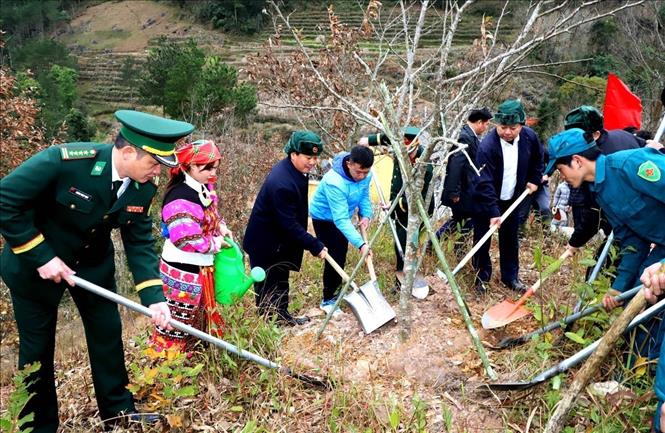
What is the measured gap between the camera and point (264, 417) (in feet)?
9.14

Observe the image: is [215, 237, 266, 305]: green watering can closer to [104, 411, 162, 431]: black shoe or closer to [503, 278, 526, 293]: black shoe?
[104, 411, 162, 431]: black shoe

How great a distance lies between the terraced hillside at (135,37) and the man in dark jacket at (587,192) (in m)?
25.5

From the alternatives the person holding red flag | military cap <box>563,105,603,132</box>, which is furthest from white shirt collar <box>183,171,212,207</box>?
military cap <box>563,105,603,132</box>

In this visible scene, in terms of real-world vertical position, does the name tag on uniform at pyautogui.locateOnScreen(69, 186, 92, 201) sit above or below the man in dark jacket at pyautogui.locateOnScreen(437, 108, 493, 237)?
above

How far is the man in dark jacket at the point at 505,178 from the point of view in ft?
13.1

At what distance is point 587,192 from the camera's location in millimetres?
3227

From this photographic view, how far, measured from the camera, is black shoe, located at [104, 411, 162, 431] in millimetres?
2814

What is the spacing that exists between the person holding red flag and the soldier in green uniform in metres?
0.20

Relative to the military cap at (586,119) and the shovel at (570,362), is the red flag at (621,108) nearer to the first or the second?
the military cap at (586,119)

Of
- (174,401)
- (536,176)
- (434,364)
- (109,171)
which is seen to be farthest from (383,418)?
(536,176)

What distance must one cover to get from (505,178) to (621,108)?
161 centimetres

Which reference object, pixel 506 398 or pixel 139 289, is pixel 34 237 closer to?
pixel 139 289

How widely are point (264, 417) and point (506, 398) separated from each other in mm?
1343

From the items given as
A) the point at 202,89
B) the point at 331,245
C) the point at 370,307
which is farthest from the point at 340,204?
the point at 202,89
